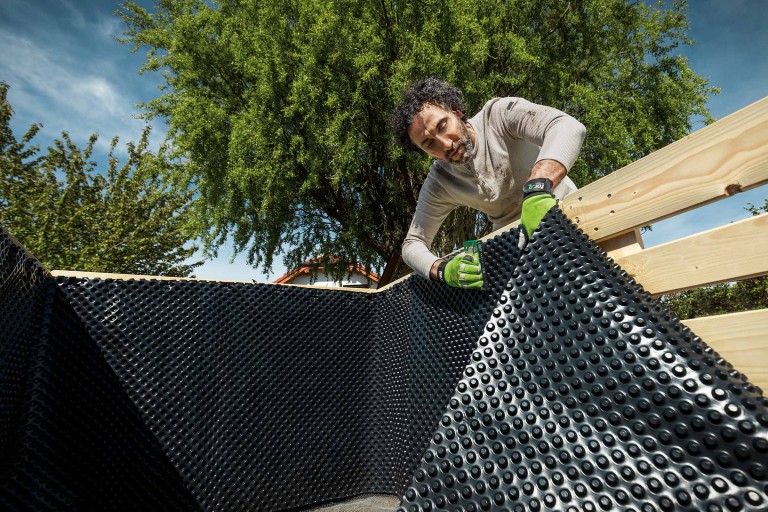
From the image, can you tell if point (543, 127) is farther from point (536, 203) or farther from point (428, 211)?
point (428, 211)

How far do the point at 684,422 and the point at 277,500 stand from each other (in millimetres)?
2807

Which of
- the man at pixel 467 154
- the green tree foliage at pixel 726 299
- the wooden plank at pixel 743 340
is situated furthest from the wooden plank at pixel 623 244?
the green tree foliage at pixel 726 299

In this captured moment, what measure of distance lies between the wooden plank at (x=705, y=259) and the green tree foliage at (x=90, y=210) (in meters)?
11.7

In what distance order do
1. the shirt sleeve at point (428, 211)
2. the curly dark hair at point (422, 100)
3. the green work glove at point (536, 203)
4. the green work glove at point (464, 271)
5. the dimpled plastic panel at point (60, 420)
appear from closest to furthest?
the green work glove at point (536, 203), the dimpled plastic panel at point (60, 420), the green work glove at point (464, 271), the curly dark hair at point (422, 100), the shirt sleeve at point (428, 211)

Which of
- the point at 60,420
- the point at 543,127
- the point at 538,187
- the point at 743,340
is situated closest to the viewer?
the point at 743,340

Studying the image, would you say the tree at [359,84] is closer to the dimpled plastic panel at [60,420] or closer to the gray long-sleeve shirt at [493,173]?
the gray long-sleeve shirt at [493,173]

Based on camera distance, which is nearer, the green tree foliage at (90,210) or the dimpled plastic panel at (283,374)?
the dimpled plastic panel at (283,374)

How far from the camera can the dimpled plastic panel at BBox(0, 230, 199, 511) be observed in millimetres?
2141

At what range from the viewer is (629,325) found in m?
1.34

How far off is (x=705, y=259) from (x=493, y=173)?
165 centimetres

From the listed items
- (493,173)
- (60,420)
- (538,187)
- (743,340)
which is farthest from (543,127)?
(60,420)

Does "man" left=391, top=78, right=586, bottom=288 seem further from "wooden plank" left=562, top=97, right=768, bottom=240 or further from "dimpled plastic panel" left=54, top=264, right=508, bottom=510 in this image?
"wooden plank" left=562, top=97, right=768, bottom=240

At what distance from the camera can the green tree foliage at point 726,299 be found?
10.8 meters

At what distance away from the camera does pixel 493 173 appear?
9.91 ft
